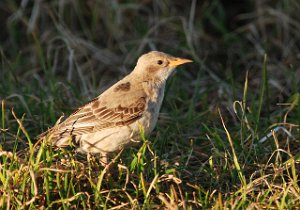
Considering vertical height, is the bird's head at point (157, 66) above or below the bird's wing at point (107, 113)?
above

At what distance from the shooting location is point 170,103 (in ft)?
24.5

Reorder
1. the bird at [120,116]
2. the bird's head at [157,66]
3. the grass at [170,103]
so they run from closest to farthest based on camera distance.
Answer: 1. the grass at [170,103]
2. the bird at [120,116]
3. the bird's head at [157,66]

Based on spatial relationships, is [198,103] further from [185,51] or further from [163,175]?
[163,175]

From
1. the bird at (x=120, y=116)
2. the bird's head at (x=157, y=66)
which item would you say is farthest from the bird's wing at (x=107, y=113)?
the bird's head at (x=157, y=66)

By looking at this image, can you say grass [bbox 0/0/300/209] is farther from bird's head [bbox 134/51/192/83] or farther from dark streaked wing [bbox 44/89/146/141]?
bird's head [bbox 134/51/192/83]

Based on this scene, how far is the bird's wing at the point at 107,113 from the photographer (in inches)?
235

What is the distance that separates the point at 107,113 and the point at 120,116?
139 millimetres

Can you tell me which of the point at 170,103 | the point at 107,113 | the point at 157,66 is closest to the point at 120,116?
the point at 107,113

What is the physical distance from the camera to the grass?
16.8 ft

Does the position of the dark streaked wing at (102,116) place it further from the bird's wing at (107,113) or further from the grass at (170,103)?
the grass at (170,103)

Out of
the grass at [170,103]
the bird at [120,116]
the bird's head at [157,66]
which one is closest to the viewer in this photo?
the grass at [170,103]

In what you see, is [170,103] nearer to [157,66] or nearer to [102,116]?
[157,66]

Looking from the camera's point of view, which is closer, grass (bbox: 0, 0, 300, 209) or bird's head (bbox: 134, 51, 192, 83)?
grass (bbox: 0, 0, 300, 209)

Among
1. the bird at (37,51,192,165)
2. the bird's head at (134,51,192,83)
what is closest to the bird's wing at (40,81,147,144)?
the bird at (37,51,192,165)
